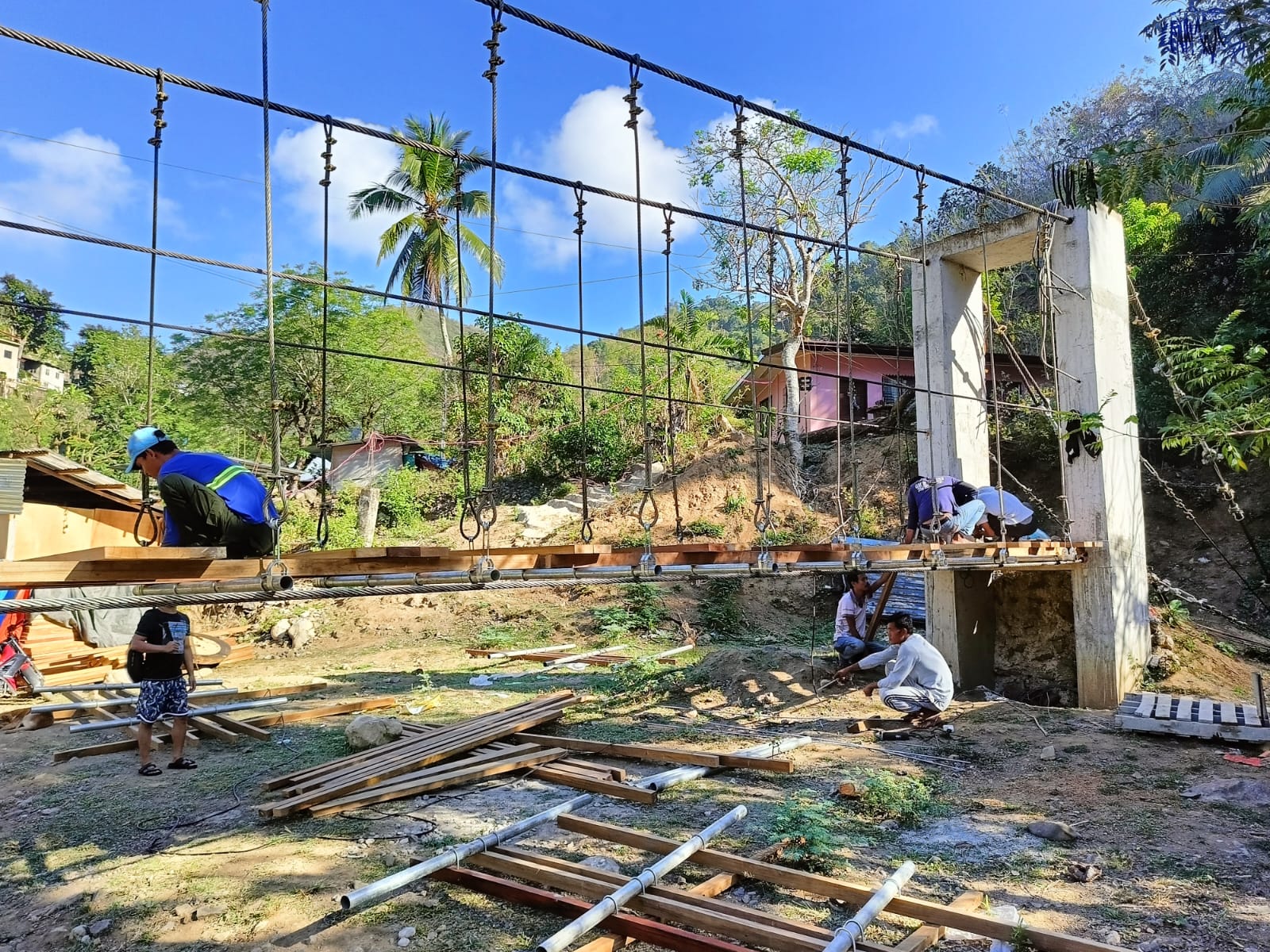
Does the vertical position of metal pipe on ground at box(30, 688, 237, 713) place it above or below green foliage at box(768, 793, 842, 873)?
above

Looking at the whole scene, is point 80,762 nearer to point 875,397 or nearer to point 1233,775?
point 1233,775

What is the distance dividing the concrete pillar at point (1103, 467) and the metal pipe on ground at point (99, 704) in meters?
8.22

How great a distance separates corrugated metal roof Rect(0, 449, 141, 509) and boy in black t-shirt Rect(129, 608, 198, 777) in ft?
17.7

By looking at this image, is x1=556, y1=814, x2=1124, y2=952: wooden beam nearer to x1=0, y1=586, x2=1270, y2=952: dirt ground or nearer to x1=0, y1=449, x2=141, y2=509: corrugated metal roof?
x1=0, y1=586, x2=1270, y2=952: dirt ground

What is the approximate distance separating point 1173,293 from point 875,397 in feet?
22.0

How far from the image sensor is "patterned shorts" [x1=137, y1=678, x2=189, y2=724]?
216 inches

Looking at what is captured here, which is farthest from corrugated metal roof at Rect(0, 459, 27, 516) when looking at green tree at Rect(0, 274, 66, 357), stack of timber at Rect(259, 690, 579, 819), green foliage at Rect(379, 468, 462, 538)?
green tree at Rect(0, 274, 66, 357)

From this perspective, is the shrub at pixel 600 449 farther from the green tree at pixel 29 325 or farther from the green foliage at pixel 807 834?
the green tree at pixel 29 325

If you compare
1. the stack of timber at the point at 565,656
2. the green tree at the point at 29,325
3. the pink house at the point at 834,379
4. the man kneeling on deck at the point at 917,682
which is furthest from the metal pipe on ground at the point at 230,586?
the green tree at the point at 29,325

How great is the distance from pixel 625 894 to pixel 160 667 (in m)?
3.87

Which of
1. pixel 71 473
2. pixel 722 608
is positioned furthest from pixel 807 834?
pixel 71 473

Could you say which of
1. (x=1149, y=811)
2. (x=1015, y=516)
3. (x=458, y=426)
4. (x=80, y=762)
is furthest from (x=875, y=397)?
(x=80, y=762)

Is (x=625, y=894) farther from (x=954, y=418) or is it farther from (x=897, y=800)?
(x=954, y=418)

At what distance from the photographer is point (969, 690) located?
8.15m
